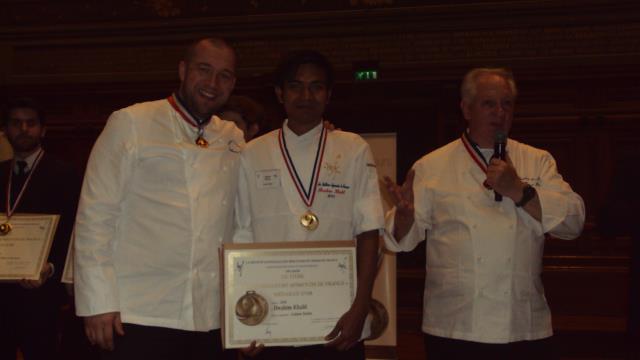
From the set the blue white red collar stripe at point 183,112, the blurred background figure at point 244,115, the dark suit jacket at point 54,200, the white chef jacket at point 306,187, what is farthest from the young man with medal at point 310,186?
the dark suit jacket at point 54,200

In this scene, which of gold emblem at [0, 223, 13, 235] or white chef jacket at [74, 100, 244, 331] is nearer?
white chef jacket at [74, 100, 244, 331]

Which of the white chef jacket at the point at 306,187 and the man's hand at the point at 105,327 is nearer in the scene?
the man's hand at the point at 105,327

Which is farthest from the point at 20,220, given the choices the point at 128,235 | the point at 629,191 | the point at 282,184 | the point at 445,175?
the point at 629,191

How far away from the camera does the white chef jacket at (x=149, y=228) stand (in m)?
2.29

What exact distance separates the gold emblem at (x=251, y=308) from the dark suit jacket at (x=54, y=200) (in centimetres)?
→ 182

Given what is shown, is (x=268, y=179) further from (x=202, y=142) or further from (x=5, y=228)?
(x=5, y=228)

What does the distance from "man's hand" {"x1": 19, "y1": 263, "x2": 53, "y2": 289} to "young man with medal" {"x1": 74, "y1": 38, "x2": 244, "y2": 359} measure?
4.58ft

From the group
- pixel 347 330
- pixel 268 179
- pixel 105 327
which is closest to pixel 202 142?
pixel 268 179

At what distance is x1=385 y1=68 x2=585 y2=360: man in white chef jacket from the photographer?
2486mm

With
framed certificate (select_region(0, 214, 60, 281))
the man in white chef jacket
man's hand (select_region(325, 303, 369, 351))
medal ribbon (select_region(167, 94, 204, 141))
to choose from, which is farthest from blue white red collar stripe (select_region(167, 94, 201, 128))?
framed certificate (select_region(0, 214, 60, 281))

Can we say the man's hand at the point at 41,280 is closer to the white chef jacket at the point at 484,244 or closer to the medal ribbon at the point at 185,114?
the medal ribbon at the point at 185,114

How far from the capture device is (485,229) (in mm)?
2525

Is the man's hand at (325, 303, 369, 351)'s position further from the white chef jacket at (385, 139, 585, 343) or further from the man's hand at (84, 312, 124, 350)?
the man's hand at (84, 312, 124, 350)

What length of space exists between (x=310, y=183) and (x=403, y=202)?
0.37 metres
